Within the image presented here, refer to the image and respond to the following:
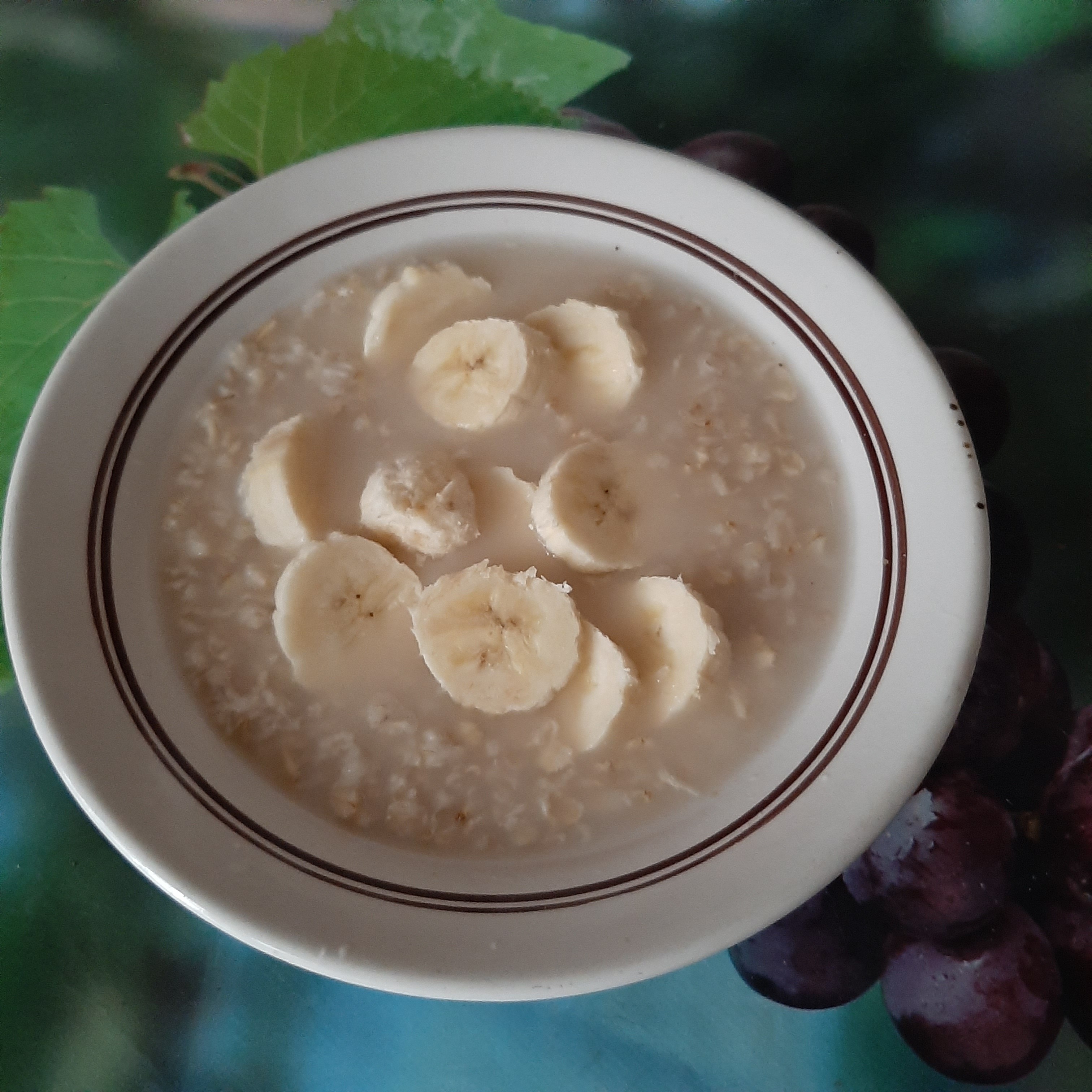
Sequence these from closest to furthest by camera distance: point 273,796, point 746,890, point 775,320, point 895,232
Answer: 1. point 746,890
2. point 273,796
3. point 775,320
4. point 895,232

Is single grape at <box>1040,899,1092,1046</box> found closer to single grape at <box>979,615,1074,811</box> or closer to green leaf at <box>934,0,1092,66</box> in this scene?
single grape at <box>979,615,1074,811</box>

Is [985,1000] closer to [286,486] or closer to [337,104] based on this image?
[286,486]

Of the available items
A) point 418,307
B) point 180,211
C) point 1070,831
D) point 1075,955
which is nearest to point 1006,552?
point 1070,831

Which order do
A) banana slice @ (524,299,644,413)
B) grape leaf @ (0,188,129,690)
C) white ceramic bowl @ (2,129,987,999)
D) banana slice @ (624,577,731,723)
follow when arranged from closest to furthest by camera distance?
white ceramic bowl @ (2,129,987,999) < banana slice @ (624,577,731,723) < banana slice @ (524,299,644,413) < grape leaf @ (0,188,129,690)

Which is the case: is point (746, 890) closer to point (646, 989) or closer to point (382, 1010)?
point (646, 989)

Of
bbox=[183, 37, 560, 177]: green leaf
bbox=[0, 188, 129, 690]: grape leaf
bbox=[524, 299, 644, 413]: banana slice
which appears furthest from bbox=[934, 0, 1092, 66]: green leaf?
bbox=[0, 188, 129, 690]: grape leaf

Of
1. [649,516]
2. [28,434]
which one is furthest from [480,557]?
[28,434]

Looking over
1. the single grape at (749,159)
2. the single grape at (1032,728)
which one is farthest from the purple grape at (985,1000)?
the single grape at (749,159)
